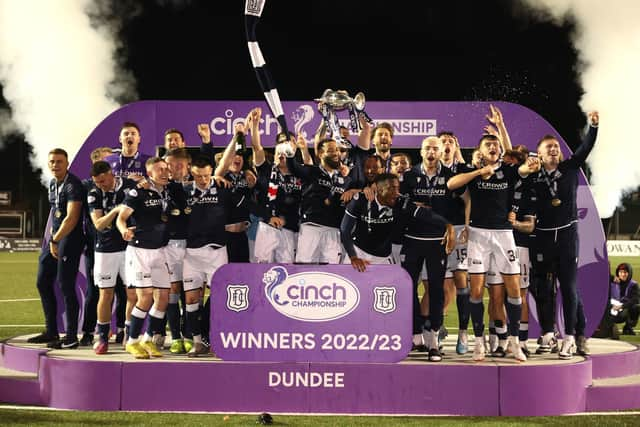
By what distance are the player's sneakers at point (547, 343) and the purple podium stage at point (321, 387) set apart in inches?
45.2

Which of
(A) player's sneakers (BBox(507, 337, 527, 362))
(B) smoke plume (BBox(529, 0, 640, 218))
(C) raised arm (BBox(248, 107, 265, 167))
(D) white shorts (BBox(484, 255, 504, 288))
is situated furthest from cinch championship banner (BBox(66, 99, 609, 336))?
(B) smoke plume (BBox(529, 0, 640, 218))

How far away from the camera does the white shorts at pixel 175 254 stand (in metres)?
7.29

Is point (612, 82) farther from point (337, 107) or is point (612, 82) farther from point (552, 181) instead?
point (337, 107)

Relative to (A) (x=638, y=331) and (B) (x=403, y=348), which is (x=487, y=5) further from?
(B) (x=403, y=348)

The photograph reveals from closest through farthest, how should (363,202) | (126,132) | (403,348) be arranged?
(403,348) < (363,202) < (126,132)

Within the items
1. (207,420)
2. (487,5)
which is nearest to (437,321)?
(207,420)

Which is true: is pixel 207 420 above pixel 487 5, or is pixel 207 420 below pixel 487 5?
below

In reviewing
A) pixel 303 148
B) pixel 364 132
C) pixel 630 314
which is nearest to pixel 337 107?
pixel 364 132

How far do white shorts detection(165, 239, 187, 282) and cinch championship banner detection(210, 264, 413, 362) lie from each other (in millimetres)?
777

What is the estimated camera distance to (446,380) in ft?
20.9

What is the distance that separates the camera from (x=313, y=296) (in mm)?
6594

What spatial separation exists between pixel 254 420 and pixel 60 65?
1953 cm

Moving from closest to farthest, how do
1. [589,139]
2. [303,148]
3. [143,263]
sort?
[143,263] < [589,139] < [303,148]

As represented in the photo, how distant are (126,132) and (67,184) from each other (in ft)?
2.42
